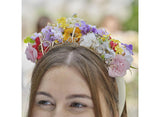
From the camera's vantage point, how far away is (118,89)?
5.78 ft

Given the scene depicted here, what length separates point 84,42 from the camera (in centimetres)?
169

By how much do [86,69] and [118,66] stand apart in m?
0.22

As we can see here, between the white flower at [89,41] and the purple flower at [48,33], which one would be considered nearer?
the white flower at [89,41]

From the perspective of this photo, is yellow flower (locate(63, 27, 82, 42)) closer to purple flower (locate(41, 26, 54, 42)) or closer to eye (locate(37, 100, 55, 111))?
purple flower (locate(41, 26, 54, 42))

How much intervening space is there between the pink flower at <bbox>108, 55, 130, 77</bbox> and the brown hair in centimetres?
4

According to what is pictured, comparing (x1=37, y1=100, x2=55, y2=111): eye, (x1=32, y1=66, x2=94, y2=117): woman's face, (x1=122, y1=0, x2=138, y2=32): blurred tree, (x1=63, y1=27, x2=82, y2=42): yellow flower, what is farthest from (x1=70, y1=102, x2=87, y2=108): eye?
(x1=122, y1=0, x2=138, y2=32): blurred tree

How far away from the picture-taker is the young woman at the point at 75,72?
60.0 inches

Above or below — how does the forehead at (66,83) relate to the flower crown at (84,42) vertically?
below

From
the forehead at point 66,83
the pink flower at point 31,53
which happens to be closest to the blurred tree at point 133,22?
the pink flower at point 31,53

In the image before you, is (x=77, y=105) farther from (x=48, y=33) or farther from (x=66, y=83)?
(x=48, y=33)

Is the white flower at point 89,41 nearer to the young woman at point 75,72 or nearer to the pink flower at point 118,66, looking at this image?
the young woman at point 75,72

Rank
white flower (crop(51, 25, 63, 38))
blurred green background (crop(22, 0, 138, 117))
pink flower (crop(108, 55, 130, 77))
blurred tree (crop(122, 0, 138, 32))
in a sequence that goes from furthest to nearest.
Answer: blurred tree (crop(122, 0, 138, 32)) < blurred green background (crop(22, 0, 138, 117)) < white flower (crop(51, 25, 63, 38)) < pink flower (crop(108, 55, 130, 77))

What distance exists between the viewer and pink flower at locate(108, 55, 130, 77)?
165 cm

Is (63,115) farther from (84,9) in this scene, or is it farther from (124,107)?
(84,9)
